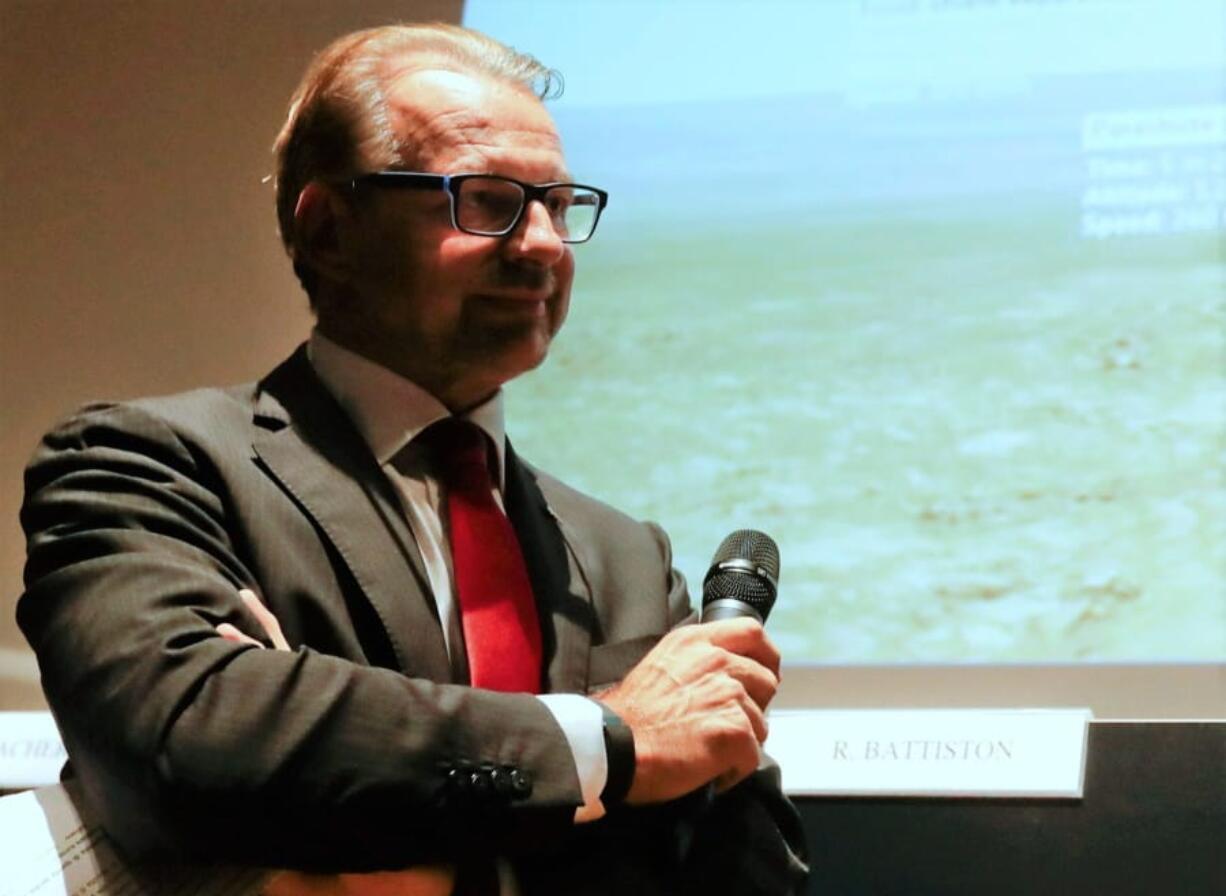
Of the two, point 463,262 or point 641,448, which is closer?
point 463,262

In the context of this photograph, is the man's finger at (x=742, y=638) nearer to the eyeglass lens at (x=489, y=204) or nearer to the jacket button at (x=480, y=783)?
the jacket button at (x=480, y=783)

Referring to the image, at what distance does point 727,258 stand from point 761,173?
0.59ft

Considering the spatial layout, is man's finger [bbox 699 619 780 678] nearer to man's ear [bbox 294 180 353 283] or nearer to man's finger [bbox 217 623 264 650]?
man's finger [bbox 217 623 264 650]

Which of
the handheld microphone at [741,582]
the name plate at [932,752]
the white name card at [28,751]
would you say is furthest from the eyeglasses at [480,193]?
the white name card at [28,751]

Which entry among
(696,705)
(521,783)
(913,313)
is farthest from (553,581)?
(913,313)

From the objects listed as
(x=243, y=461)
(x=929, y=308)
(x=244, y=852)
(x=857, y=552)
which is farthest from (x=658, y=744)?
(x=929, y=308)

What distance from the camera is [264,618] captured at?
6.17ft

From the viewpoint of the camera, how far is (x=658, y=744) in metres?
1.88

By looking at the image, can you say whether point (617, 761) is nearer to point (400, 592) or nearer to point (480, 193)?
point (400, 592)

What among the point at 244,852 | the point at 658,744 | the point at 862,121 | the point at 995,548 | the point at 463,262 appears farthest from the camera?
the point at 862,121

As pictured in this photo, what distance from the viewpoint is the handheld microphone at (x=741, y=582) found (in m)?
2.07

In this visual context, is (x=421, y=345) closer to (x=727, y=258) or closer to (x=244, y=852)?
(x=244, y=852)

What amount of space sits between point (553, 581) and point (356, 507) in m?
0.30

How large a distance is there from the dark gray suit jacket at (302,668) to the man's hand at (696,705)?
119 millimetres
